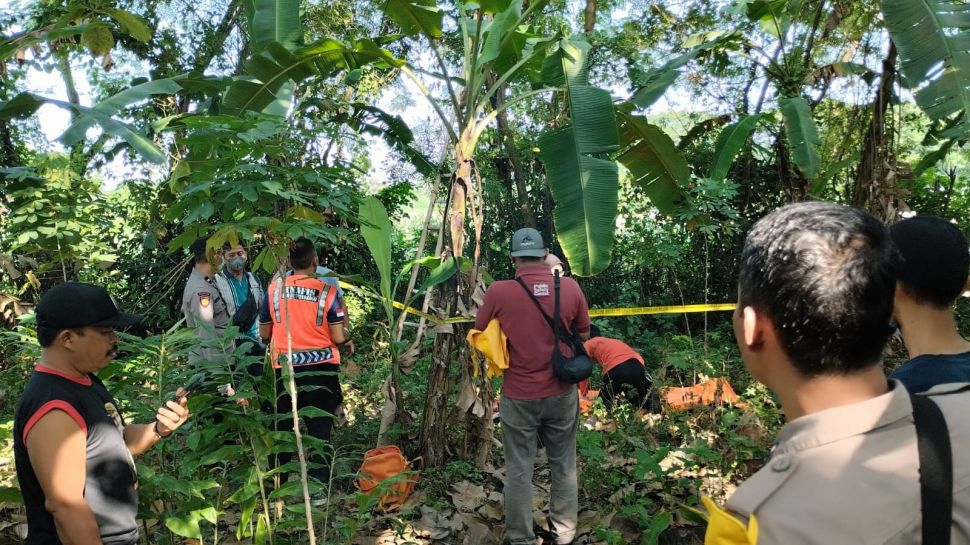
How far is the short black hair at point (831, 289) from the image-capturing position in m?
1.07

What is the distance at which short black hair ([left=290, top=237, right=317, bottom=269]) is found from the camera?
4542 mm

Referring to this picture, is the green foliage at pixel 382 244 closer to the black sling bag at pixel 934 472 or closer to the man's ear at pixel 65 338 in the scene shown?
the man's ear at pixel 65 338

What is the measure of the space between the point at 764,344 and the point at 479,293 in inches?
158

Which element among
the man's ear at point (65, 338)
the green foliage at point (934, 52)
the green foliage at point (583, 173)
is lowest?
the man's ear at point (65, 338)

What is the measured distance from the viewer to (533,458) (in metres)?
4.10

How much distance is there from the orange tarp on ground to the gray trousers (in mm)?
1933

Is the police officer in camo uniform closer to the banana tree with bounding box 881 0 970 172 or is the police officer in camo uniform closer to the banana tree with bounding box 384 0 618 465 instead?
the banana tree with bounding box 384 0 618 465

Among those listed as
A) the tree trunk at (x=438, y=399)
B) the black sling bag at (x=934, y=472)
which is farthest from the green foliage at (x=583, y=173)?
the black sling bag at (x=934, y=472)

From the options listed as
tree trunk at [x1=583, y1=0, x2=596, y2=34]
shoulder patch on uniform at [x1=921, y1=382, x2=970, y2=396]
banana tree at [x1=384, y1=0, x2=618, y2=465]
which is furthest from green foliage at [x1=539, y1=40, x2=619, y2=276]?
tree trunk at [x1=583, y1=0, x2=596, y2=34]

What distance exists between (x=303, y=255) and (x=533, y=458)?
1.99m

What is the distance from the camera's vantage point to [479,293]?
16.8 ft

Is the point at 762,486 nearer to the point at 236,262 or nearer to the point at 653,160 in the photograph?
the point at 653,160

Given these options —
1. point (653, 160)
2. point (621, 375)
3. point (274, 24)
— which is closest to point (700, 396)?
point (621, 375)

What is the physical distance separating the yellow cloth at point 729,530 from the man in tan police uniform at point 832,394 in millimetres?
14
